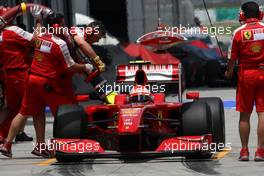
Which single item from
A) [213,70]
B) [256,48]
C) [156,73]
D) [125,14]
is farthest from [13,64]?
[213,70]

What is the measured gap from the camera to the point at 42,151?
12.5 metres

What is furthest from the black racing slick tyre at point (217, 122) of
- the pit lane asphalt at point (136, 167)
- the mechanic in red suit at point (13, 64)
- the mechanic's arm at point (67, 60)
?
the mechanic in red suit at point (13, 64)

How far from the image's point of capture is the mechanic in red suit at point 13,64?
13289 mm

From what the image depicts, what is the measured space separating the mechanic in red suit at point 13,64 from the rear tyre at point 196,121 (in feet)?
8.23

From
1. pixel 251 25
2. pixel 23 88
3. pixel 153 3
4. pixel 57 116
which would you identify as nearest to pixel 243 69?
pixel 251 25

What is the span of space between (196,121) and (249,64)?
2.99 feet

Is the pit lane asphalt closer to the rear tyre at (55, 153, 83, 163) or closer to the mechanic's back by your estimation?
the rear tyre at (55, 153, 83, 163)

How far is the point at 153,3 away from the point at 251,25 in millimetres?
10541

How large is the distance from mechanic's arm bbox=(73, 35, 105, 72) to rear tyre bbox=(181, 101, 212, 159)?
1216 mm

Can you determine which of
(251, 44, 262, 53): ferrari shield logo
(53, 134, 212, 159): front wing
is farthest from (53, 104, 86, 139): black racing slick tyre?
(251, 44, 262, 53): ferrari shield logo

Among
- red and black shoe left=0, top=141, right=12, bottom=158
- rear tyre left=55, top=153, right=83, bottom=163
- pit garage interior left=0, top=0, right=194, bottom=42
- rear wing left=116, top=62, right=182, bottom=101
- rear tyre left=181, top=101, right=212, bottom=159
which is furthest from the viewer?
pit garage interior left=0, top=0, right=194, bottom=42

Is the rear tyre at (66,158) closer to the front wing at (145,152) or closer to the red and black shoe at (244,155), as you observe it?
the front wing at (145,152)

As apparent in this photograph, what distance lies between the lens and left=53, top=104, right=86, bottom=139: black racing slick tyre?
38.6ft

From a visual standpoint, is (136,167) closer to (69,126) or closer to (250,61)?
(69,126)
